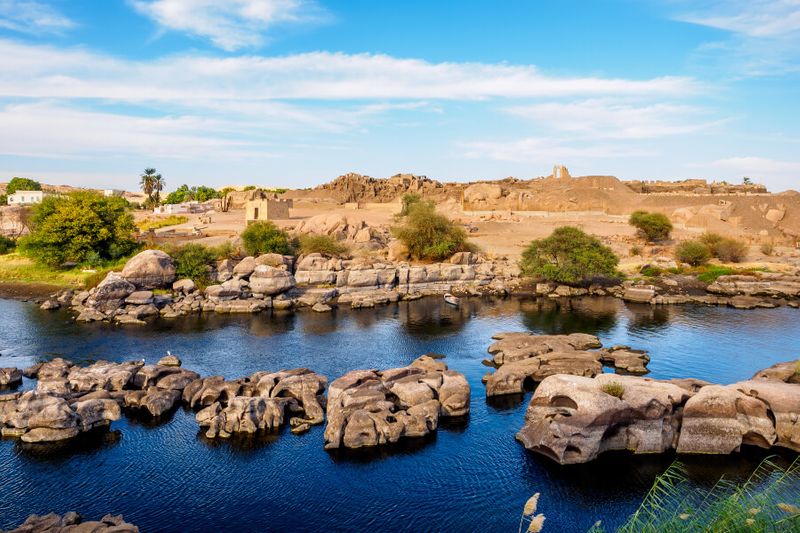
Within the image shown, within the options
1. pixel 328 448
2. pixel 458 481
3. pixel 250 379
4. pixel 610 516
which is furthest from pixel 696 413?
pixel 250 379

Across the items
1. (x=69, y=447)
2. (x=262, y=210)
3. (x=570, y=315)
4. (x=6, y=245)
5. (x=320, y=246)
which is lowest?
(x=69, y=447)

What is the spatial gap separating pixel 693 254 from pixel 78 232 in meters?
55.6

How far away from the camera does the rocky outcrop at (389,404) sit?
20.9 m

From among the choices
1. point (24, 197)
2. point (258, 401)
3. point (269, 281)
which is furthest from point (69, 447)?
point (24, 197)

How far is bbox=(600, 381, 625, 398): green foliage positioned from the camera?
68.7 ft

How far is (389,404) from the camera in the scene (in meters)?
22.5

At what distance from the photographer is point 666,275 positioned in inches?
2110

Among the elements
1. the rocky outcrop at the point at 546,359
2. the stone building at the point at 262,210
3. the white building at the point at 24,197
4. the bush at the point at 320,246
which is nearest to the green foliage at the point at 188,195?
the white building at the point at 24,197

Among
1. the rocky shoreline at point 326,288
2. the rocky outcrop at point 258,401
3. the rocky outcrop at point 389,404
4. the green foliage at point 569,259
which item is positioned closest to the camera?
the rocky outcrop at point 389,404

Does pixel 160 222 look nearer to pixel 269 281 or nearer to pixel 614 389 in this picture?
pixel 269 281

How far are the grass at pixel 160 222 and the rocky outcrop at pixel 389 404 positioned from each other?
5940cm

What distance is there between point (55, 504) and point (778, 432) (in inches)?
908

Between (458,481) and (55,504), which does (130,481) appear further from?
(458,481)

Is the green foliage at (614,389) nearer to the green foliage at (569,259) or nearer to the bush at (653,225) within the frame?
the green foliage at (569,259)
